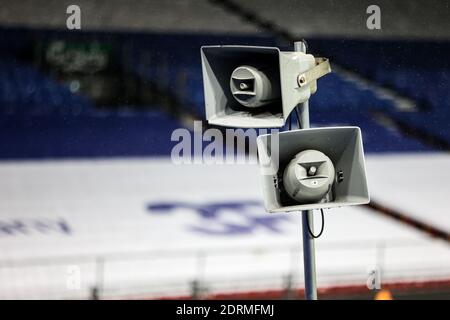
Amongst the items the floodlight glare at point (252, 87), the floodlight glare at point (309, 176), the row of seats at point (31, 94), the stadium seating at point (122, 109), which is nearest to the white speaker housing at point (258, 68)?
the floodlight glare at point (252, 87)

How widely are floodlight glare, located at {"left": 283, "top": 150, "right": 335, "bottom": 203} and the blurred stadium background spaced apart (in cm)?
175

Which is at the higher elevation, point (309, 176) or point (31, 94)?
point (31, 94)

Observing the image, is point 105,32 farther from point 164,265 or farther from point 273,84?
point 273,84

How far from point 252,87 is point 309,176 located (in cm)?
31

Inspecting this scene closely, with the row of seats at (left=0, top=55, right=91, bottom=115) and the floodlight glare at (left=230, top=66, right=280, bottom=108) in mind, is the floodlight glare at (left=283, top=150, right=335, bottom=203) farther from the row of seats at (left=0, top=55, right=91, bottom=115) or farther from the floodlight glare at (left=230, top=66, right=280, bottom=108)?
the row of seats at (left=0, top=55, right=91, bottom=115)

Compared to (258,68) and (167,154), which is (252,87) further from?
(167,154)

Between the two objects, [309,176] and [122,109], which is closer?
[309,176]

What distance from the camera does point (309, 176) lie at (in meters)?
2.10

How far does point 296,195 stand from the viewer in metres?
2.11

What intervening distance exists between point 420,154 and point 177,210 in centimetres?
143

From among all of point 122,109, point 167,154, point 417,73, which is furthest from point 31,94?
point 417,73

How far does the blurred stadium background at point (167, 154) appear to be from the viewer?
3744 millimetres

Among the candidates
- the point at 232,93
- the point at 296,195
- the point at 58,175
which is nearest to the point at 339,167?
the point at 296,195

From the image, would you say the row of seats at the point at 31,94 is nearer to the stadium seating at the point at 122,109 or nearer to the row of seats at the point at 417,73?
the stadium seating at the point at 122,109
